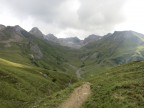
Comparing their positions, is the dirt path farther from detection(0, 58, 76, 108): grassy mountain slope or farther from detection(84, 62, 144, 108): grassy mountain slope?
detection(0, 58, 76, 108): grassy mountain slope

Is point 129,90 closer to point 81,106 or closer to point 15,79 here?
point 81,106

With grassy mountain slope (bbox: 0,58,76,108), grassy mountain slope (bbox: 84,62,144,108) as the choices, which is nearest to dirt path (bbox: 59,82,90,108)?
grassy mountain slope (bbox: 84,62,144,108)

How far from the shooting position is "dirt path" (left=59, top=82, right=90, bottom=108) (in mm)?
48188

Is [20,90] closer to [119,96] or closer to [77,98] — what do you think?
[77,98]

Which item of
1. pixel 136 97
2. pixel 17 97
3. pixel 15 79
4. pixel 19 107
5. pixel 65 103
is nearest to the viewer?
pixel 136 97

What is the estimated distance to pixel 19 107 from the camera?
8081 centimetres

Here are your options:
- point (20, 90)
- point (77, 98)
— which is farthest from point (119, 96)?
point (20, 90)

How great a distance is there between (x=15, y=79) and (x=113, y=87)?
67999 mm

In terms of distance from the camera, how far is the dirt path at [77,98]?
48.2 meters

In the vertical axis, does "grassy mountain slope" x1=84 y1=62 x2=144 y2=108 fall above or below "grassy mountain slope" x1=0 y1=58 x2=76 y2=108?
above

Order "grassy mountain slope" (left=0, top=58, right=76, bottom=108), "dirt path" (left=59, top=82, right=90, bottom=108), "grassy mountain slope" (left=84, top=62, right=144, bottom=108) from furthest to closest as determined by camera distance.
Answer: "grassy mountain slope" (left=0, top=58, right=76, bottom=108) → "dirt path" (left=59, top=82, right=90, bottom=108) → "grassy mountain slope" (left=84, top=62, right=144, bottom=108)

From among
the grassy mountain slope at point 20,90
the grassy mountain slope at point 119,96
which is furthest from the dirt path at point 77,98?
the grassy mountain slope at point 20,90

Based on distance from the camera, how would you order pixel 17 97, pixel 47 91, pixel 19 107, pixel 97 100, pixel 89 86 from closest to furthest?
pixel 97 100, pixel 89 86, pixel 19 107, pixel 17 97, pixel 47 91

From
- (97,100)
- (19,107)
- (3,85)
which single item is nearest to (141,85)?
(97,100)
